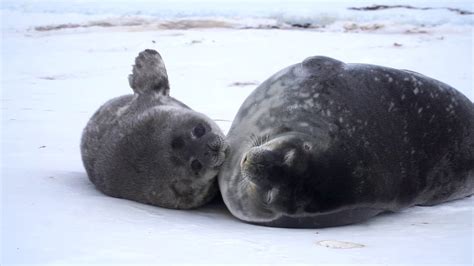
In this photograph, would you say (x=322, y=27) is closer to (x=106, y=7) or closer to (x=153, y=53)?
(x=106, y=7)

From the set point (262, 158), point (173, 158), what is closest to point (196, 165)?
point (173, 158)

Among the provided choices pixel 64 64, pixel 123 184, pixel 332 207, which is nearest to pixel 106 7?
pixel 64 64

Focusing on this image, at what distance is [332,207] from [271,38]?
593 cm

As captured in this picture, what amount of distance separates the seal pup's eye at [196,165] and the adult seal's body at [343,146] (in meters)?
0.11

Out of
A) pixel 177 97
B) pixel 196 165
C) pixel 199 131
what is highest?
pixel 199 131

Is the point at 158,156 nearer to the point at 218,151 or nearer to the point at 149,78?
the point at 218,151

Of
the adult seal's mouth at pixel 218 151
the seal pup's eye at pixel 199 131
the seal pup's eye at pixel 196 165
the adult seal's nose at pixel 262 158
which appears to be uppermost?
the adult seal's nose at pixel 262 158

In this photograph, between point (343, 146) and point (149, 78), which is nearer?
point (343, 146)

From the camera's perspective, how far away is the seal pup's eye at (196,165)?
3.62m

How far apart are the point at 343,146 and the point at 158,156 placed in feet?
2.85

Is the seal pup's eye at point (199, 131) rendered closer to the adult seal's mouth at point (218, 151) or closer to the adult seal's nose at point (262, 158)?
the adult seal's mouth at point (218, 151)

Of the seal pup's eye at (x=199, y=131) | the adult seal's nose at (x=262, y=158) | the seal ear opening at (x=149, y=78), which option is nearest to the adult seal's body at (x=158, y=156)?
the seal pup's eye at (x=199, y=131)

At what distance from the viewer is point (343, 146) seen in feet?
11.1

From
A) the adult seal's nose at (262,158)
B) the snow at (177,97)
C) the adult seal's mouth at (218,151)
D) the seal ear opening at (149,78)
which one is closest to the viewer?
the snow at (177,97)
